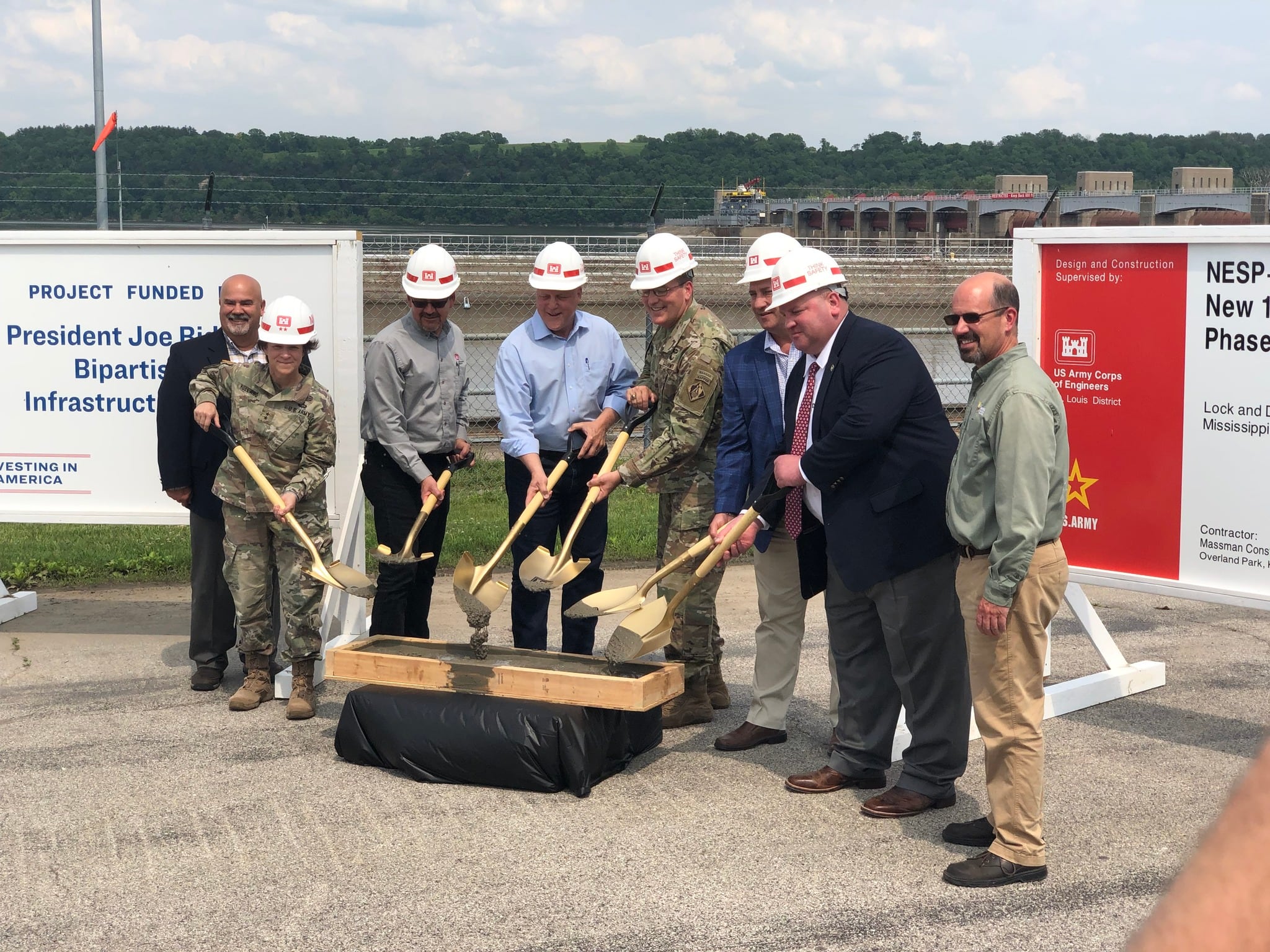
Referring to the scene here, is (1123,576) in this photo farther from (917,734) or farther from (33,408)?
(33,408)

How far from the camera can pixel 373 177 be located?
63.9 feet

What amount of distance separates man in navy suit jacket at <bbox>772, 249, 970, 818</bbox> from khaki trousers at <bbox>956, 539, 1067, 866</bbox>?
566mm

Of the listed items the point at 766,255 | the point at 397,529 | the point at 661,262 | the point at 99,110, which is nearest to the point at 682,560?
the point at 766,255

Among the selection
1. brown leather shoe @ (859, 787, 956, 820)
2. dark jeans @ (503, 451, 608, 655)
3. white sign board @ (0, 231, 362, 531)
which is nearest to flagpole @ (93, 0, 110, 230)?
white sign board @ (0, 231, 362, 531)

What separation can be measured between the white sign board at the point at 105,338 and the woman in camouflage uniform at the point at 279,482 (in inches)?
31.7

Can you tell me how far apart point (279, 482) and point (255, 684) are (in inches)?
40.5

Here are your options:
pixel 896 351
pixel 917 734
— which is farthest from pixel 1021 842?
pixel 896 351

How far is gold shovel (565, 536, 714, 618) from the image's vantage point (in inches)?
226

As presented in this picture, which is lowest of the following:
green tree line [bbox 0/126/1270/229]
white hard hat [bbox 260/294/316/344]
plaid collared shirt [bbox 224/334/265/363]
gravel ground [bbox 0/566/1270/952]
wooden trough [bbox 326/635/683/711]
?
gravel ground [bbox 0/566/1270/952]

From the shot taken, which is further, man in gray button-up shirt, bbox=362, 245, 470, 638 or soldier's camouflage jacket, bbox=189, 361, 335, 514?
man in gray button-up shirt, bbox=362, 245, 470, 638

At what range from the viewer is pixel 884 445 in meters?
5.37

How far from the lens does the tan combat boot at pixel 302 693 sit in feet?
21.7

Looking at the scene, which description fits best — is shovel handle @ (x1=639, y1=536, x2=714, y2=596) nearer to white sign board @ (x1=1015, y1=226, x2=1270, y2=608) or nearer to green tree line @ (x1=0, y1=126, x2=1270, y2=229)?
white sign board @ (x1=1015, y1=226, x2=1270, y2=608)

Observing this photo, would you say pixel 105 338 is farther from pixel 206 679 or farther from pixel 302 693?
pixel 302 693
